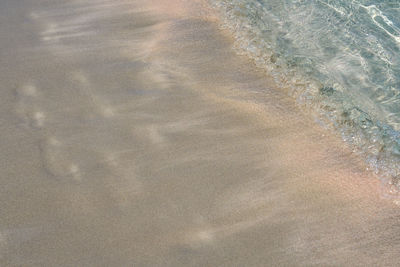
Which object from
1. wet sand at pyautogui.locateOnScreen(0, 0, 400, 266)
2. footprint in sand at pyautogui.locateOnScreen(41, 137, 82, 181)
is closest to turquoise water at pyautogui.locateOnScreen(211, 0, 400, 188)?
wet sand at pyautogui.locateOnScreen(0, 0, 400, 266)

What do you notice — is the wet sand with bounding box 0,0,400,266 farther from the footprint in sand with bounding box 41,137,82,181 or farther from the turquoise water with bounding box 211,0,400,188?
the turquoise water with bounding box 211,0,400,188

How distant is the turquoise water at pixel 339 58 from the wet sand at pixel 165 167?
0.17 metres

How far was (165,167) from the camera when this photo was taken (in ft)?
8.50

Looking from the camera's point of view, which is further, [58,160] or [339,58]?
[339,58]

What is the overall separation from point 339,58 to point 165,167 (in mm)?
1981

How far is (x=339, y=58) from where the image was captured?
3.79 metres

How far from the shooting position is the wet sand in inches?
86.7

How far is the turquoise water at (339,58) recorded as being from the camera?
3.03m

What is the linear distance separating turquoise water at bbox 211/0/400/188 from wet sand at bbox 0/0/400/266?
6.8 inches

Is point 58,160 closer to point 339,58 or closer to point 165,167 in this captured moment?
point 165,167

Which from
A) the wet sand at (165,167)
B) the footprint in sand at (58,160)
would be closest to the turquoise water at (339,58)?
the wet sand at (165,167)

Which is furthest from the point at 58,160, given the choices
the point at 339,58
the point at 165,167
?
the point at 339,58

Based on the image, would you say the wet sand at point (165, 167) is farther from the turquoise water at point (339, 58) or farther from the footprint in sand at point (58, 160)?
the turquoise water at point (339, 58)

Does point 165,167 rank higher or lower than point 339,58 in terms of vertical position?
lower
